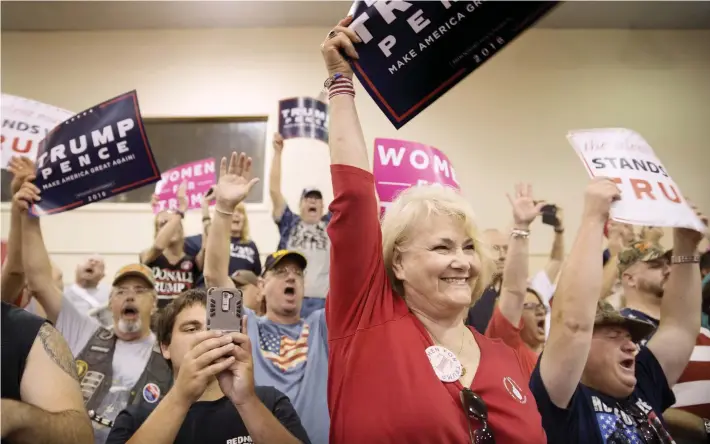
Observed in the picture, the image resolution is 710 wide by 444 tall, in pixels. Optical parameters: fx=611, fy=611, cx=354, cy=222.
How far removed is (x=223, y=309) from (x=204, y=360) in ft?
0.39

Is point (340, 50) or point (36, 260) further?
point (36, 260)

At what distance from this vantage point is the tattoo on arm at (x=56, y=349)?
147cm

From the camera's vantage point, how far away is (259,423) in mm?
1438

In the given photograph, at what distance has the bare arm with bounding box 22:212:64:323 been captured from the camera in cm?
244

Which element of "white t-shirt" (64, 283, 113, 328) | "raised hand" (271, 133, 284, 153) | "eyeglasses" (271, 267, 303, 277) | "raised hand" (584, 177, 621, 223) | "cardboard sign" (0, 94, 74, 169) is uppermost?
"raised hand" (271, 133, 284, 153)

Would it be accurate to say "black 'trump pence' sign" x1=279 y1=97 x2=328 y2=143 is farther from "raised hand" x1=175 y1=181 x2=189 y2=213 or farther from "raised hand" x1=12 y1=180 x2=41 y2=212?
"raised hand" x1=12 y1=180 x2=41 y2=212

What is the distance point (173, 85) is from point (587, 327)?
6667mm

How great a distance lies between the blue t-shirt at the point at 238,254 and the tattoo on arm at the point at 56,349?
243cm

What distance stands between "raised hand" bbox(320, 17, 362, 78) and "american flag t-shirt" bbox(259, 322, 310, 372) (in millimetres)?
1236

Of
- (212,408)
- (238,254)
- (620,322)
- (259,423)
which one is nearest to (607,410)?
(620,322)

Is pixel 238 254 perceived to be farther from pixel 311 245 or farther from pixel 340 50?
pixel 340 50

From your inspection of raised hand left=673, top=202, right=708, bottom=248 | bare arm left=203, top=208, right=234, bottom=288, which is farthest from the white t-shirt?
raised hand left=673, top=202, right=708, bottom=248

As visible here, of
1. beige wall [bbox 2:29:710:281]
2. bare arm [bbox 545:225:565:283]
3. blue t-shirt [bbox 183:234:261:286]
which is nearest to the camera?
bare arm [bbox 545:225:565:283]

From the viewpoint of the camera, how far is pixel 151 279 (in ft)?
10.7
